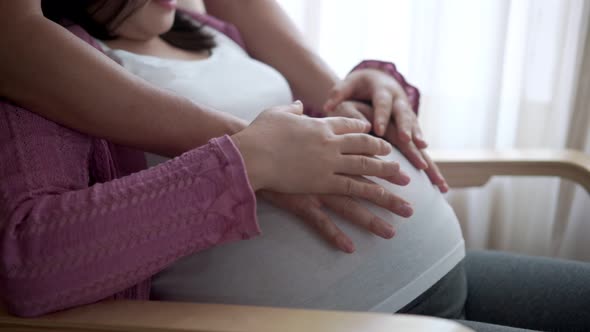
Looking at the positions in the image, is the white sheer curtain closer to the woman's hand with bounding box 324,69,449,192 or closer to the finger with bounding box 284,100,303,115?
the woman's hand with bounding box 324,69,449,192

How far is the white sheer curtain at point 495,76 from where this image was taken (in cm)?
156

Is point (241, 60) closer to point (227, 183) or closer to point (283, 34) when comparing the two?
point (283, 34)

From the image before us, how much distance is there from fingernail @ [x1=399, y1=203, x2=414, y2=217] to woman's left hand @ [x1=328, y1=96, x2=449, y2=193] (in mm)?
157

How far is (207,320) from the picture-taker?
1.94ft

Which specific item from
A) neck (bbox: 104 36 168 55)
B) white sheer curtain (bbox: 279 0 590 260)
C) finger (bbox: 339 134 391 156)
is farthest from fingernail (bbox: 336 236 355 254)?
white sheer curtain (bbox: 279 0 590 260)

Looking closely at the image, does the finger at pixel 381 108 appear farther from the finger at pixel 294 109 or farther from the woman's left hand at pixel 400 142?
the finger at pixel 294 109

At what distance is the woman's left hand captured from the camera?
93cm

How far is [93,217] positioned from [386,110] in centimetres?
54

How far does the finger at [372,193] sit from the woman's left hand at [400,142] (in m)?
0.16

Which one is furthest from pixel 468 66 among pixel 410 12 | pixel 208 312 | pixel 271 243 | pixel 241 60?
pixel 208 312

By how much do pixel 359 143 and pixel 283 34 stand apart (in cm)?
51

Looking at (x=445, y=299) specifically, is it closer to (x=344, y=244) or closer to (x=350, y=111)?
(x=344, y=244)

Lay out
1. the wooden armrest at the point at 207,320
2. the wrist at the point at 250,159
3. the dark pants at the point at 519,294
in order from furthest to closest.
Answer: the dark pants at the point at 519,294, the wrist at the point at 250,159, the wooden armrest at the point at 207,320

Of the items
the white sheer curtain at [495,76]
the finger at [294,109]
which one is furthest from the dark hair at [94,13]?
the white sheer curtain at [495,76]
